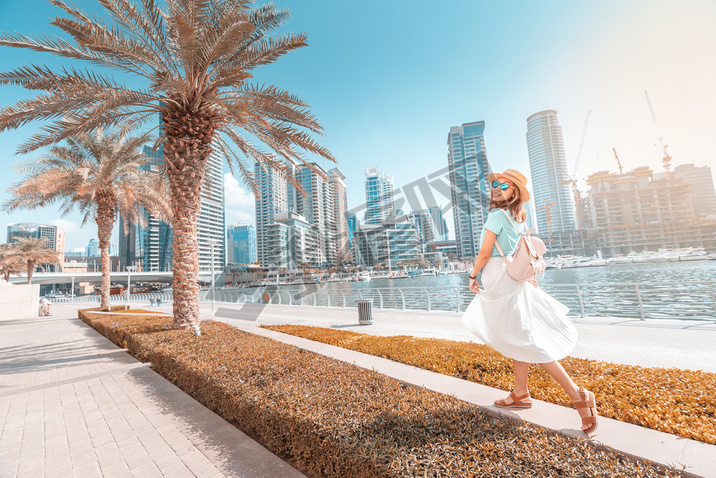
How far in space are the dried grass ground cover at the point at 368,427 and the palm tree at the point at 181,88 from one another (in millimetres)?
4663

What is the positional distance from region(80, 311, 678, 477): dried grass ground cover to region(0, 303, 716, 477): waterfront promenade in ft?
0.66

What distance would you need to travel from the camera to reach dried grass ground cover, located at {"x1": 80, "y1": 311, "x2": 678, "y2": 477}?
181cm

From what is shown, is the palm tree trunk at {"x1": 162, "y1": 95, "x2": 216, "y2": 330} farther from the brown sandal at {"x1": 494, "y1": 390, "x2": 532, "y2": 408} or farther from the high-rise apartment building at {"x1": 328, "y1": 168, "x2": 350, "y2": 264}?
the high-rise apartment building at {"x1": 328, "y1": 168, "x2": 350, "y2": 264}

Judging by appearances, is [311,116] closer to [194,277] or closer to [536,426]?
[194,277]

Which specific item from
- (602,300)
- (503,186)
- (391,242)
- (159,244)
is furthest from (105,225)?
(159,244)

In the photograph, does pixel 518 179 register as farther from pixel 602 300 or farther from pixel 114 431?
pixel 602 300

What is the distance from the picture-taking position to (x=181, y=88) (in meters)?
6.66

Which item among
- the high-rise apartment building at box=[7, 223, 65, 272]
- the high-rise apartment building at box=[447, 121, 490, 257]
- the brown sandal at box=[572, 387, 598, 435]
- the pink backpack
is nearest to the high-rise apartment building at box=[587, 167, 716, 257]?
the high-rise apartment building at box=[447, 121, 490, 257]

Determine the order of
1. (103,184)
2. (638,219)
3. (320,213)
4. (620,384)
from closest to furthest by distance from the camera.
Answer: (620,384), (103,184), (638,219), (320,213)

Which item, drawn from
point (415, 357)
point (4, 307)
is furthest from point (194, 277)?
point (4, 307)

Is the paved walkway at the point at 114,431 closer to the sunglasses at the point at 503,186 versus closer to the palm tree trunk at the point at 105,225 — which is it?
the sunglasses at the point at 503,186

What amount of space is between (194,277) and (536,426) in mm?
7481

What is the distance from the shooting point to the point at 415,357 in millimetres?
4492

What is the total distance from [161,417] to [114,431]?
445 mm
